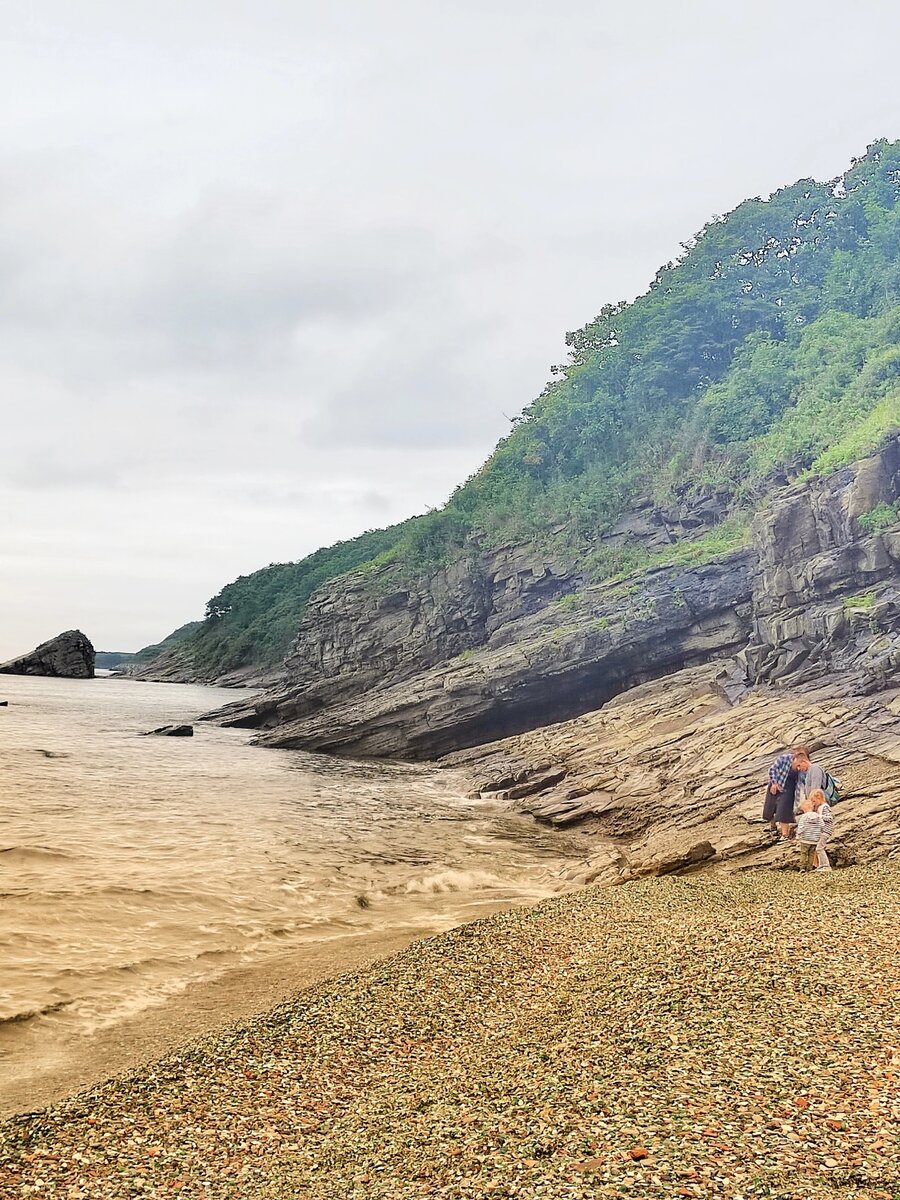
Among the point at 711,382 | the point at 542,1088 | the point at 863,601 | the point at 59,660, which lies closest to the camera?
the point at 542,1088

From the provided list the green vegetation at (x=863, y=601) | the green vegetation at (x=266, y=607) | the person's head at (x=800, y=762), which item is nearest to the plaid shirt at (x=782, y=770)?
the person's head at (x=800, y=762)

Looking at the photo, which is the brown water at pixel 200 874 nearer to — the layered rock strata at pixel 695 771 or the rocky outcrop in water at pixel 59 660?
the layered rock strata at pixel 695 771

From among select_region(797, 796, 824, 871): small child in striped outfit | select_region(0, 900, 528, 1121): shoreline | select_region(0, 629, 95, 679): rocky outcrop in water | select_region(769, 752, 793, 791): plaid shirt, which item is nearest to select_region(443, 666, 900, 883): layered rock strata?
select_region(797, 796, 824, 871): small child in striped outfit

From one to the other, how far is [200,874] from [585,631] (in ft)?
83.8

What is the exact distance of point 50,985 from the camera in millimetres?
9812

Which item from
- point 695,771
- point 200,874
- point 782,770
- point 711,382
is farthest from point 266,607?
point 782,770

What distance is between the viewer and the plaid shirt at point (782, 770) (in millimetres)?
16984

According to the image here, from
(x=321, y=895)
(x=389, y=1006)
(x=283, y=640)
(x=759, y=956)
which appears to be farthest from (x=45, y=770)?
(x=283, y=640)

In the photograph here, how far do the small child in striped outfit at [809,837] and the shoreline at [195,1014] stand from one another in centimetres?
716

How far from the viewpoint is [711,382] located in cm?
5403

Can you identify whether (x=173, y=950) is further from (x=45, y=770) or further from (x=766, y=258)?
(x=766, y=258)

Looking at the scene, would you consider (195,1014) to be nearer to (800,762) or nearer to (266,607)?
(800,762)

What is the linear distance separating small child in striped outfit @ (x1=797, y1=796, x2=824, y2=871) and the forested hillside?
26771 mm

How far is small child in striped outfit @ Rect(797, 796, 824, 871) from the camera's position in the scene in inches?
581
